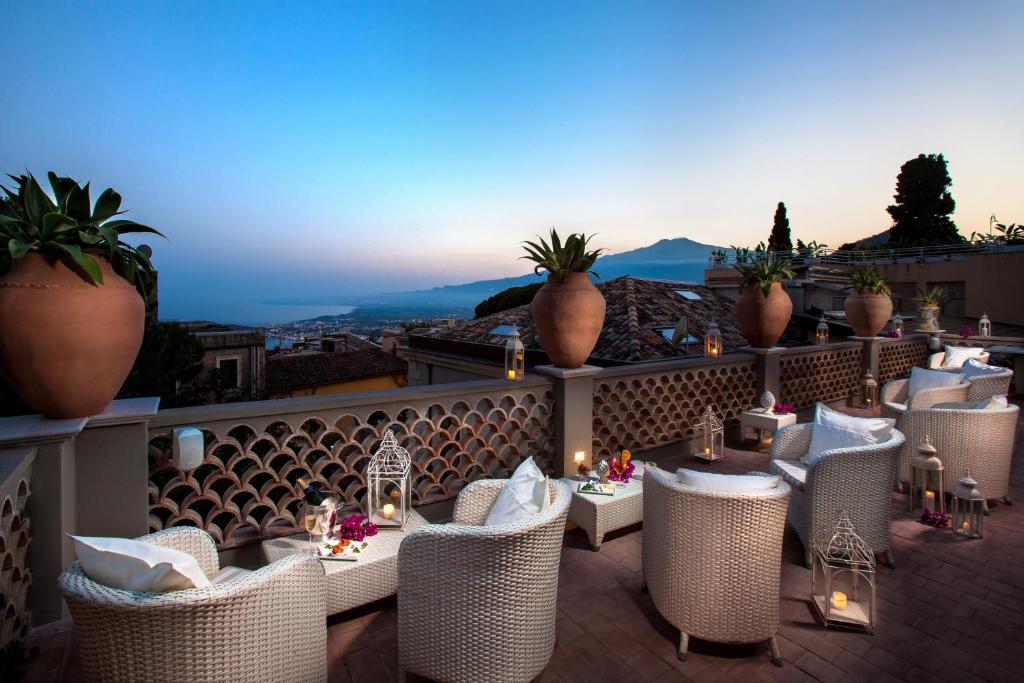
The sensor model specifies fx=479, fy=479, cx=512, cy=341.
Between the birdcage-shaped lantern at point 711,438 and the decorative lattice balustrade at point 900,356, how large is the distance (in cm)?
476

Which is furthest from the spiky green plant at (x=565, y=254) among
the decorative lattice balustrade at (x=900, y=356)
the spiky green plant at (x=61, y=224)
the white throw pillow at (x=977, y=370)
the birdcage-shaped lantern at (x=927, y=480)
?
the decorative lattice balustrade at (x=900, y=356)

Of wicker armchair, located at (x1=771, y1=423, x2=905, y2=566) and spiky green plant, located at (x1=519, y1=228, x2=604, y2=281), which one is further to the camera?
spiky green plant, located at (x1=519, y1=228, x2=604, y2=281)

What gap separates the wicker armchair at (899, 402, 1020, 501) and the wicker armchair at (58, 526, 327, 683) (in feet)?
14.2

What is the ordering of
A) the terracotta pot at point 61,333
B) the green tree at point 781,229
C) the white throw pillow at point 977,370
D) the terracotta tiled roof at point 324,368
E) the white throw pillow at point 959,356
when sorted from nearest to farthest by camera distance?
the terracotta pot at point 61,333, the white throw pillow at point 977,370, the white throw pillow at point 959,356, the terracotta tiled roof at point 324,368, the green tree at point 781,229

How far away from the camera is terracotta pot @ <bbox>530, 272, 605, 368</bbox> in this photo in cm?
379

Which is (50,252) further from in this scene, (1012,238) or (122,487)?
(1012,238)

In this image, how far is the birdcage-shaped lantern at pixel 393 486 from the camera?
2.71 m

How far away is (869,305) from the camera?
7359mm

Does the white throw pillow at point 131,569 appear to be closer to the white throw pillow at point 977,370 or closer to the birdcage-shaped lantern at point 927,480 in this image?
the birdcage-shaped lantern at point 927,480

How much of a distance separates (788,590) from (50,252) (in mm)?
3956

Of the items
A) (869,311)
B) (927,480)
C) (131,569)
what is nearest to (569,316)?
(927,480)

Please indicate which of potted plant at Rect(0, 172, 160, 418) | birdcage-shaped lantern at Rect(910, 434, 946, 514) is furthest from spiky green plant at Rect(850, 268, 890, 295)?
potted plant at Rect(0, 172, 160, 418)

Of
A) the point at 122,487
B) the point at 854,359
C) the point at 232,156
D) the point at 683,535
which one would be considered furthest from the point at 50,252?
the point at 232,156

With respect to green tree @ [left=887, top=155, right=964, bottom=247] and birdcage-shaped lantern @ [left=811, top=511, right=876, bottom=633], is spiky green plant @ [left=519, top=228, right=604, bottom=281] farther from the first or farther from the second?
green tree @ [left=887, top=155, right=964, bottom=247]
